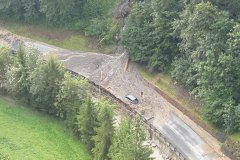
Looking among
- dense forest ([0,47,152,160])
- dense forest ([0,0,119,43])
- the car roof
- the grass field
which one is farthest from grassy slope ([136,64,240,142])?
the grass field

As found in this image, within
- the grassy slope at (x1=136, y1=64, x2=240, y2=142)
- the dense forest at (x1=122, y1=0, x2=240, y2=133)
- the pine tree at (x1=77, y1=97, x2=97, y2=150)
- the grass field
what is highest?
the dense forest at (x1=122, y1=0, x2=240, y2=133)

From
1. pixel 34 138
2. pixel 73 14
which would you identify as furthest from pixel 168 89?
pixel 73 14

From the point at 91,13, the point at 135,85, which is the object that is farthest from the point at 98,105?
the point at 91,13

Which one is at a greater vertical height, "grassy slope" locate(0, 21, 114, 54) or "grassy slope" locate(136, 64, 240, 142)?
"grassy slope" locate(136, 64, 240, 142)

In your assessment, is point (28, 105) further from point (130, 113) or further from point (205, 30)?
point (205, 30)

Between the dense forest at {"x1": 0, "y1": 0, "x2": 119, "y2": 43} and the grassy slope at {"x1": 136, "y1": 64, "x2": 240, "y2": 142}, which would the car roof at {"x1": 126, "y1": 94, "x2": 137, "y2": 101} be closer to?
the grassy slope at {"x1": 136, "y1": 64, "x2": 240, "y2": 142}

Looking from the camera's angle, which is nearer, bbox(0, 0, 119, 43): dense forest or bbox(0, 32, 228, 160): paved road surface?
bbox(0, 32, 228, 160): paved road surface
